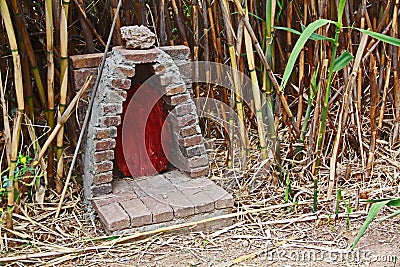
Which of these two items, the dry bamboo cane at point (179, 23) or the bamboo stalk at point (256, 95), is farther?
the dry bamboo cane at point (179, 23)

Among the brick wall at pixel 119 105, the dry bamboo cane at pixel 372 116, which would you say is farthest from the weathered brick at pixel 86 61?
the dry bamboo cane at pixel 372 116

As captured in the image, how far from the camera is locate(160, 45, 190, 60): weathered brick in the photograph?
71.5 inches

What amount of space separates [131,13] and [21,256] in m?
0.85

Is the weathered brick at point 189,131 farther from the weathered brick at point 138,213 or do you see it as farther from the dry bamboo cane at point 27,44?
the dry bamboo cane at point 27,44

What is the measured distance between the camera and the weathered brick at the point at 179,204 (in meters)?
1.64

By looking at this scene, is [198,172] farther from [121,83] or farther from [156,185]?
[121,83]

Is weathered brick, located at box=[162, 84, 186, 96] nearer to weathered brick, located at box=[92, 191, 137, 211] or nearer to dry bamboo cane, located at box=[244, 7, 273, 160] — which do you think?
dry bamboo cane, located at box=[244, 7, 273, 160]

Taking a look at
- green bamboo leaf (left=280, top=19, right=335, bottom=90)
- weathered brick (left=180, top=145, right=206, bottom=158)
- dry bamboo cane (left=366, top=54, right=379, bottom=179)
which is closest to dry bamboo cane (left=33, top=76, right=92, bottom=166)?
weathered brick (left=180, top=145, right=206, bottom=158)

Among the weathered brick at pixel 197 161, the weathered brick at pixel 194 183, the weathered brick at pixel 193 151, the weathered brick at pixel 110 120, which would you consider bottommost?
the weathered brick at pixel 194 183

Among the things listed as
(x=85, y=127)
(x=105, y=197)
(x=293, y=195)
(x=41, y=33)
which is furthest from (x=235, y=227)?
(x=41, y=33)

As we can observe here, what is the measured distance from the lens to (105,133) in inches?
66.4

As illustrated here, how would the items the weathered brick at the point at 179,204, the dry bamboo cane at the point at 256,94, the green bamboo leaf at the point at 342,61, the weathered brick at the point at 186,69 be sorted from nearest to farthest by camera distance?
1. the green bamboo leaf at the point at 342,61
2. the weathered brick at the point at 179,204
3. the dry bamboo cane at the point at 256,94
4. the weathered brick at the point at 186,69

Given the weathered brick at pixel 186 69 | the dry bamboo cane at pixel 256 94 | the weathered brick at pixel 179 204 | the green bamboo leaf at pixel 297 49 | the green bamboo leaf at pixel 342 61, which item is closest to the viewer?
the green bamboo leaf at pixel 297 49

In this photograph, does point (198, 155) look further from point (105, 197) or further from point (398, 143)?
point (398, 143)
